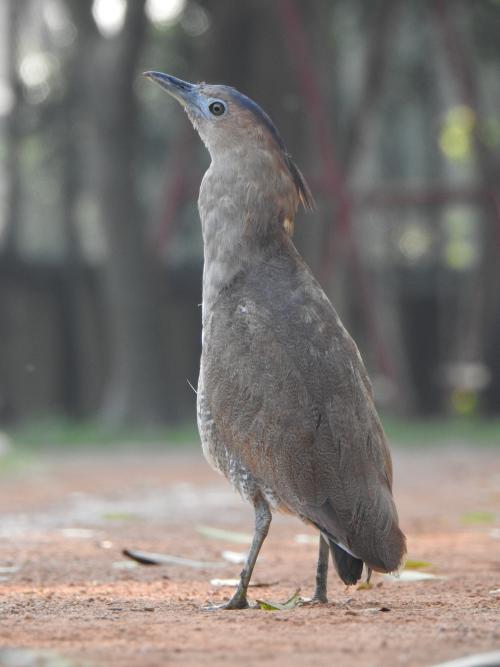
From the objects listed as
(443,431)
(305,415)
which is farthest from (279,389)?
(443,431)

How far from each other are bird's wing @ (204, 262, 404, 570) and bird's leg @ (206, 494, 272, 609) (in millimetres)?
132

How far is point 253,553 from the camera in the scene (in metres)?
4.64

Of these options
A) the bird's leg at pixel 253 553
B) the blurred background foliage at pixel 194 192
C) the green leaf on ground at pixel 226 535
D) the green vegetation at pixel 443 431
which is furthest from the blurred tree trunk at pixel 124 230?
the bird's leg at pixel 253 553

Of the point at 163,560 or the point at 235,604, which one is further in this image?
the point at 163,560

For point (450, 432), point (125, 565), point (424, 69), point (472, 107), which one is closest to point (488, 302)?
point (472, 107)

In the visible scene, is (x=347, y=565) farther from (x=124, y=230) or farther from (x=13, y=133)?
(x=13, y=133)

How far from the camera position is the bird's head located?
16.9 ft

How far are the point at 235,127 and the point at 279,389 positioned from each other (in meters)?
1.13

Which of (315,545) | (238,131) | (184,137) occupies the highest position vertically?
(184,137)

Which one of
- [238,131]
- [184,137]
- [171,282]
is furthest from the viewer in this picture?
[171,282]

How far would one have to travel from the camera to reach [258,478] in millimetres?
4668

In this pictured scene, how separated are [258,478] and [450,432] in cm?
1213

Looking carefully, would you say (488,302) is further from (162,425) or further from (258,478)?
(258,478)

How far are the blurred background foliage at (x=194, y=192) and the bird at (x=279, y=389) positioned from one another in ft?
40.2
